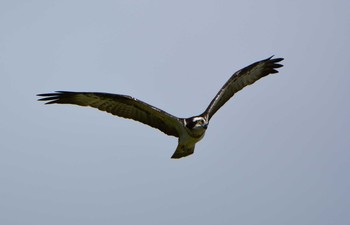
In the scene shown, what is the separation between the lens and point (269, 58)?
1777 cm

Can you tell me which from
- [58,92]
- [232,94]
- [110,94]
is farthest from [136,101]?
[232,94]

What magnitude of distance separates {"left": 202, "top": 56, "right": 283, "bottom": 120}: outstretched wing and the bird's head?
0.41 m

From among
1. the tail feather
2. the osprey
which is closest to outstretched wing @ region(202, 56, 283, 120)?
the osprey

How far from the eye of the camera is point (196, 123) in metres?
15.7

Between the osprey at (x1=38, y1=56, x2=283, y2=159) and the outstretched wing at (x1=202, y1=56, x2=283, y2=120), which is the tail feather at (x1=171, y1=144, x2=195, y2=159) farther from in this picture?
the outstretched wing at (x1=202, y1=56, x2=283, y2=120)

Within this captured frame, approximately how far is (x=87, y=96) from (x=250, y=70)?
4.17m

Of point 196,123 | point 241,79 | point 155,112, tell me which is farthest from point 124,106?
point 241,79

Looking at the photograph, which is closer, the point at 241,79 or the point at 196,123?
the point at 196,123

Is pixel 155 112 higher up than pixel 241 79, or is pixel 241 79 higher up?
pixel 241 79

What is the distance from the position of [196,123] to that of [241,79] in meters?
2.30

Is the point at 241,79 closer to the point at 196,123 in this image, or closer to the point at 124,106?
the point at 196,123

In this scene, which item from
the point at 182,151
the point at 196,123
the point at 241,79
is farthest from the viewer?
the point at 241,79

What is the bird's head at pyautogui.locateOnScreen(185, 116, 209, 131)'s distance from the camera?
15.7 metres

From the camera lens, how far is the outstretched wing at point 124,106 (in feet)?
50.6
